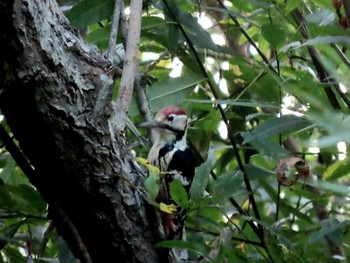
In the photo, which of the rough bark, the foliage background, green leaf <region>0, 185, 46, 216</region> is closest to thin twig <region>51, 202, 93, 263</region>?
the rough bark

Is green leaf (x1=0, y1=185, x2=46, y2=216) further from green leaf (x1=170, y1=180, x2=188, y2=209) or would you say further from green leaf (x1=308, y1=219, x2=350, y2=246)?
green leaf (x1=308, y1=219, x2=350, y2=246)

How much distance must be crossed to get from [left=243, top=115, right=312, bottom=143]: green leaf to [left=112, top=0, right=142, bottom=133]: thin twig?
35 cm

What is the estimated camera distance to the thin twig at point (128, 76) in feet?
5.99

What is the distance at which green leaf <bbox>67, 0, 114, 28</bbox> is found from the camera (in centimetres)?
210

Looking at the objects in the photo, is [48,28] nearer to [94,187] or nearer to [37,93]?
[37,93]

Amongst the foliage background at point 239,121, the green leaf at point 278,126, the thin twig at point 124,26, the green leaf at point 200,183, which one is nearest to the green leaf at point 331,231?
the foliage background at point 239,121

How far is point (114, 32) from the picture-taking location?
1.95m

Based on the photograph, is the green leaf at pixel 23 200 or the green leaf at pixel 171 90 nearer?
the green leaf at pixel 23 200

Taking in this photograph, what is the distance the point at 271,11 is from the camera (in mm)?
2359

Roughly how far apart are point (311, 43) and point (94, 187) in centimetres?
60

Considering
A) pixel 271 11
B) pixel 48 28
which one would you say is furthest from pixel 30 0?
pixel 271 11

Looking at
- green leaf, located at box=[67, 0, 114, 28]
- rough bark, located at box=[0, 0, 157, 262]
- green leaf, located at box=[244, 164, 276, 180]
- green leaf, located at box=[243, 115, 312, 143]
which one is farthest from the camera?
green leaf, located at box=[244, 164, 276, 180]

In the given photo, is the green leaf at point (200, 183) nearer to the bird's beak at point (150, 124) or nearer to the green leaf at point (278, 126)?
the green leaf at point (278, 126)

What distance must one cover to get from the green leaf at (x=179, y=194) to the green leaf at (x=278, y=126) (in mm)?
319
